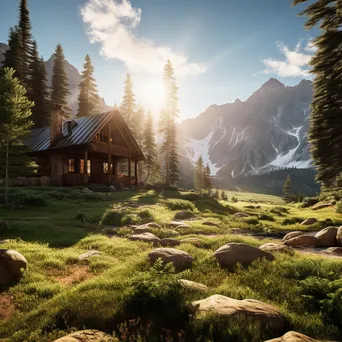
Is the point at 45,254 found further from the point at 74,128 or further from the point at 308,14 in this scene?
the point at 74,128

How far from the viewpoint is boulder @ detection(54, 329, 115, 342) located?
3451mm

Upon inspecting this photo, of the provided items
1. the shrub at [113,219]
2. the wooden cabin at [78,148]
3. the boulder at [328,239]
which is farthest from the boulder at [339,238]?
the wooden cabin at [78,148]

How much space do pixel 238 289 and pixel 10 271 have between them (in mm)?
5278

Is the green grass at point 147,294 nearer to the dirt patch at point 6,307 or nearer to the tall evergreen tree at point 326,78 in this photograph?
the dirt patch at point 6,307

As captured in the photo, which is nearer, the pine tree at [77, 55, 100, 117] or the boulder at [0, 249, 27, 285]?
the boulder at [0, 249, 27, 285]

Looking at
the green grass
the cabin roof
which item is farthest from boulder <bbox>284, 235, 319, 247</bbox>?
the cabin roof

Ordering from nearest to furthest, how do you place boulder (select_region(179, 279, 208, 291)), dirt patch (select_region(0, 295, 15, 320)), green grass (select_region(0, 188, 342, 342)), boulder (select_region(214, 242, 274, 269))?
green grass (select_region(0, 188, 342, 342)) < dirt patch (select_region(0, 295, 15, 320)) < boulder (select_region(179, 279, 208, 291)) < boulder (select_region(214, 242, 274, 269))

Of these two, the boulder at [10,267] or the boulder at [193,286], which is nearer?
the boulder at [193,286]

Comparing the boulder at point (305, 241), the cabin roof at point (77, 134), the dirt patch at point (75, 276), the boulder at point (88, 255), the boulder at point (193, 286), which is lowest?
the boulder at point (305, 241)

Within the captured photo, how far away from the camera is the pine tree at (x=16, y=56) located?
3938 centimetres

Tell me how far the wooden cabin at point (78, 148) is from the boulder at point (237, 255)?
840 inches

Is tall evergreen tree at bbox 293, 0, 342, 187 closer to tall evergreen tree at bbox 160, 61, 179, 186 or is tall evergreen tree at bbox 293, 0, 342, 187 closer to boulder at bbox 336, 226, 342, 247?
boulder at bbox 336, 226, 342, 247

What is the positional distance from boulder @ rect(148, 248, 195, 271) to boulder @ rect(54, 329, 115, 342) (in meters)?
2.71

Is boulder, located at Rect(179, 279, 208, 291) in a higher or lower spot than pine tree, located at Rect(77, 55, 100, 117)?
lower
